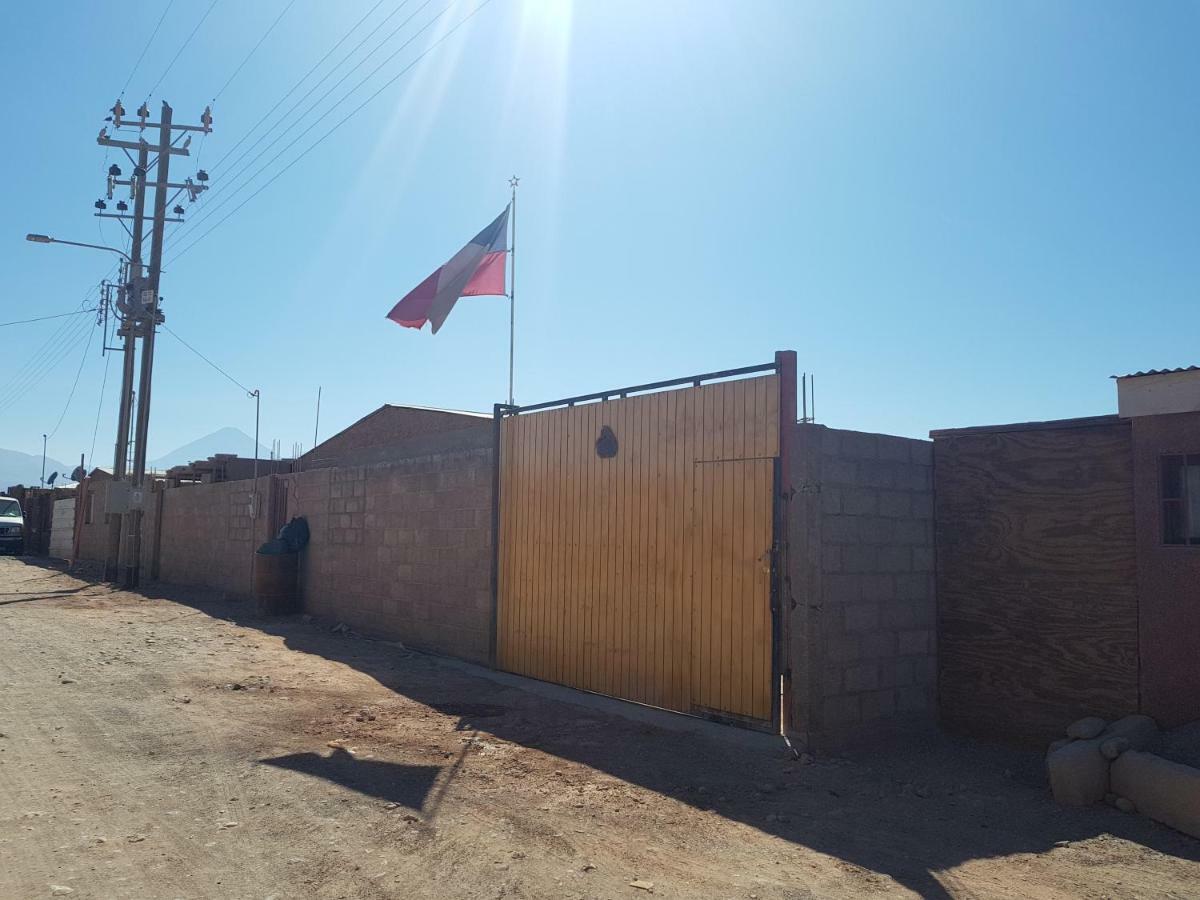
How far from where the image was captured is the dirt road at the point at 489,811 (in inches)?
174

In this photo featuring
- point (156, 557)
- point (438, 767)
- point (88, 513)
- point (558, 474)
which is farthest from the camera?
point (88, 513)

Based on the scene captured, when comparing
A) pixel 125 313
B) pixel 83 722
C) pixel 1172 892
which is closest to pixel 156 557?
pixel 125 313

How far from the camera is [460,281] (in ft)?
40.4

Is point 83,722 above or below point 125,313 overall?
below

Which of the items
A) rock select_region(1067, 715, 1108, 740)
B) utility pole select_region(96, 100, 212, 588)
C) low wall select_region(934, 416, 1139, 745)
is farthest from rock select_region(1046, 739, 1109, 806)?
utility pole select_region(96, 100, 212, 588)

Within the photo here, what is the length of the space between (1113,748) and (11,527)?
138ft

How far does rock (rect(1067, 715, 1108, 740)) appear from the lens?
6363 mm

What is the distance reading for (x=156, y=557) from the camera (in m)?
25.6

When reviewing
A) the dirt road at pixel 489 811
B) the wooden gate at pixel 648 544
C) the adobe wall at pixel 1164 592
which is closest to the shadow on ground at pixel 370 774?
the dirt road at pixel 489 811

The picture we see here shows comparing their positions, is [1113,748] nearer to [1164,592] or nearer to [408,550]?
[1164,592]

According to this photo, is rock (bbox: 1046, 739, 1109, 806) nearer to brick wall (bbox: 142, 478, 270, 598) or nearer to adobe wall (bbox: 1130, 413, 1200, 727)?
adobe wall (bbox: 1130, 413, 1200, 727)

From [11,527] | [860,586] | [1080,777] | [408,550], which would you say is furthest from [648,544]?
[11,527]

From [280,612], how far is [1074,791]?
13619mm

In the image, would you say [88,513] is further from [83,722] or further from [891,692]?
[891,692]
